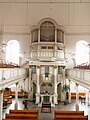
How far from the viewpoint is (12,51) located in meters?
28.5

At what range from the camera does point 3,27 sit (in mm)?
27703

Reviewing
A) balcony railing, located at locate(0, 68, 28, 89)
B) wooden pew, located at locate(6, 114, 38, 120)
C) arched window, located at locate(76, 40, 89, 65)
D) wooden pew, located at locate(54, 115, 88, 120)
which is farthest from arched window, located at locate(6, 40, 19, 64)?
wooden pew, located at locate(54, 115, 88, 120)

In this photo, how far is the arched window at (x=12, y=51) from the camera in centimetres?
2803

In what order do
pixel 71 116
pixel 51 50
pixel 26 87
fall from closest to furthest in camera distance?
1. pixel 71 116
2. pixel 51 50
3. pixel 26 87

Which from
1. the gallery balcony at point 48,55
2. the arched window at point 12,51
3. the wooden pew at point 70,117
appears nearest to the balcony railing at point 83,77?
the wooden pew at point 70,117

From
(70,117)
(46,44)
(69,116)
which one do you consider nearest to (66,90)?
(46,44)

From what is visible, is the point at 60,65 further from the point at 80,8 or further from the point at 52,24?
the point at 80,8

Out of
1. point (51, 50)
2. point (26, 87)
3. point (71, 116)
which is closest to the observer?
point (71, 116)

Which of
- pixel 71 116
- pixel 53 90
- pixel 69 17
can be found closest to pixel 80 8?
pixel 69 17

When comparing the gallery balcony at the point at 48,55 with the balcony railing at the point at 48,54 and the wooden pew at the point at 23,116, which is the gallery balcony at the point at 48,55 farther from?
the wooden pew at the point at 23,116

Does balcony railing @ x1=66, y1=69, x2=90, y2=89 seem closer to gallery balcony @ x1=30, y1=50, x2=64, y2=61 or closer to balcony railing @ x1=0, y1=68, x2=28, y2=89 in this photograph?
balcony railing @ x1=0, y1=68, x2=28, y2=89

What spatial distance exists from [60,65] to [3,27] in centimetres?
1003

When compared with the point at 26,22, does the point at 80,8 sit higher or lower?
higher

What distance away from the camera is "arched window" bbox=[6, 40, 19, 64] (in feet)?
92.0
